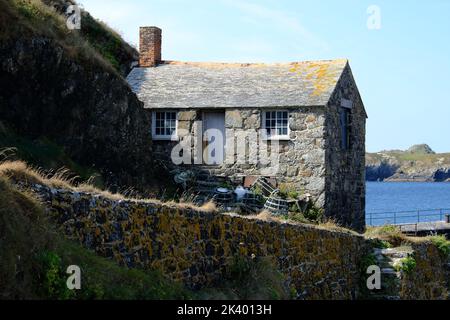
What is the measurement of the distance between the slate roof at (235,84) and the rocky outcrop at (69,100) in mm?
4411

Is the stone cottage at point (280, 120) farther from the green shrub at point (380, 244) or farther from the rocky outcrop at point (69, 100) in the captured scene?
the rocky outcrop at point (69, 100)

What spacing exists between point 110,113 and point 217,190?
15.8ft

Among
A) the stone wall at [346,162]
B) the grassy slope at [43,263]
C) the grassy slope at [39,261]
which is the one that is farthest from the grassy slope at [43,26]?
the grassy slope at [39,261]

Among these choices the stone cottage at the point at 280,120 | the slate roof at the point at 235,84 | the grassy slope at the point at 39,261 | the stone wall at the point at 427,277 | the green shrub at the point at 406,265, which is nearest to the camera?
the grassy slope at the point at 39,261

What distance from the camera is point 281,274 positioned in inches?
602

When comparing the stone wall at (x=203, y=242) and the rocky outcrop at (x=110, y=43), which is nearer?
the stone wall at (x=203, y=242)

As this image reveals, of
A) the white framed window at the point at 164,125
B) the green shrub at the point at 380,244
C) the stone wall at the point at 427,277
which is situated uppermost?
the white framed window at the point at 164,125

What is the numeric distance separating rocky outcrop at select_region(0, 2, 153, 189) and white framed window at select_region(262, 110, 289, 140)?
522cm

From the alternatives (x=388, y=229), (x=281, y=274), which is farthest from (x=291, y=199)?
(x=281, y=274)

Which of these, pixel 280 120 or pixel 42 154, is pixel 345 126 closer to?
pixel 280 120

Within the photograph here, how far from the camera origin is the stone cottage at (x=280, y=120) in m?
26.4

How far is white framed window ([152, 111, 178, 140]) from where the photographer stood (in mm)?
28078

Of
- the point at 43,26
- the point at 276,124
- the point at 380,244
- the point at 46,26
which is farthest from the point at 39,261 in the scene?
the point at 276,124
